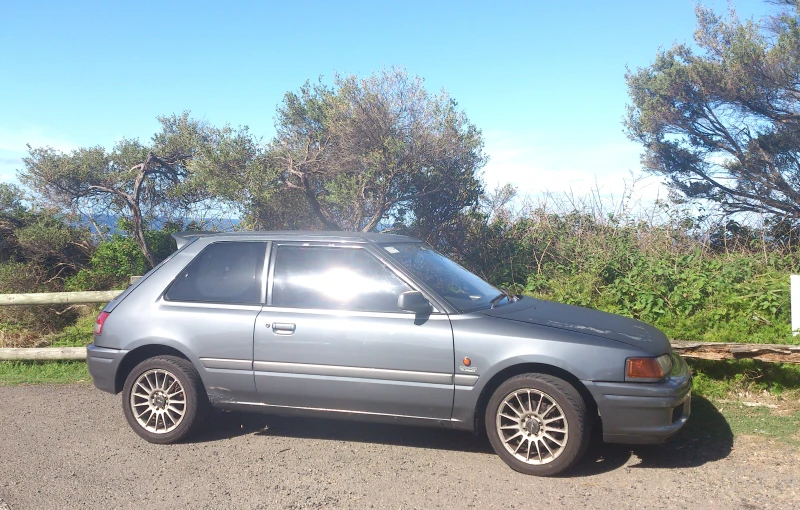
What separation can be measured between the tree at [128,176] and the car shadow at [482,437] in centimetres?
797

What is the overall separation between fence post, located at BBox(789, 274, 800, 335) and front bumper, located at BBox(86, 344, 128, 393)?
6400 mm

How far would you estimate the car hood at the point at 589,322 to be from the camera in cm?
477

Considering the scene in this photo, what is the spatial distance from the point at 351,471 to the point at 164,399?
1.75 meters

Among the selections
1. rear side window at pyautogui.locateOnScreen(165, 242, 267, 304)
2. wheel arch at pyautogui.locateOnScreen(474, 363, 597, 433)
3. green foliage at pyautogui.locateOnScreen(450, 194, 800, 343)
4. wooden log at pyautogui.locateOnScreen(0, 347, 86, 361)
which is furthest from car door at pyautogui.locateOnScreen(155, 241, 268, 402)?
green foliage at pyautogui.locateOnScreen(450, 194, 800, 343)

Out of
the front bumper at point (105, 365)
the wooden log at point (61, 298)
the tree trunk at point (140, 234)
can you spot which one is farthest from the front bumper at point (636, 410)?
the tree trunk at point (140, 234)

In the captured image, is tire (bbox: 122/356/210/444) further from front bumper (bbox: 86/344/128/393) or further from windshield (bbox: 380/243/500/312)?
windshield (bbox: 380/243/500/312)

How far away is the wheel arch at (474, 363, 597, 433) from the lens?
183 inches

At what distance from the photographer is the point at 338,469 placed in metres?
4.78

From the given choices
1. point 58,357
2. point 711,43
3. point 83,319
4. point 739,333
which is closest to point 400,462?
point 739,333

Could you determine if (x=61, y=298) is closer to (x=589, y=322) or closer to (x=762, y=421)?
(x=589, y=322)

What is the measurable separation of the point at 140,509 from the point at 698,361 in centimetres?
517

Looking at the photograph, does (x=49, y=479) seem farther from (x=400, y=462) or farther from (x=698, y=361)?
(x=698, y=361)

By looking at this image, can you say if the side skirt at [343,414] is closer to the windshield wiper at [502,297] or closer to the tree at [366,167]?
the windshield wiper at [502,297]

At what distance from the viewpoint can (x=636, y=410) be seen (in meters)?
4.48
